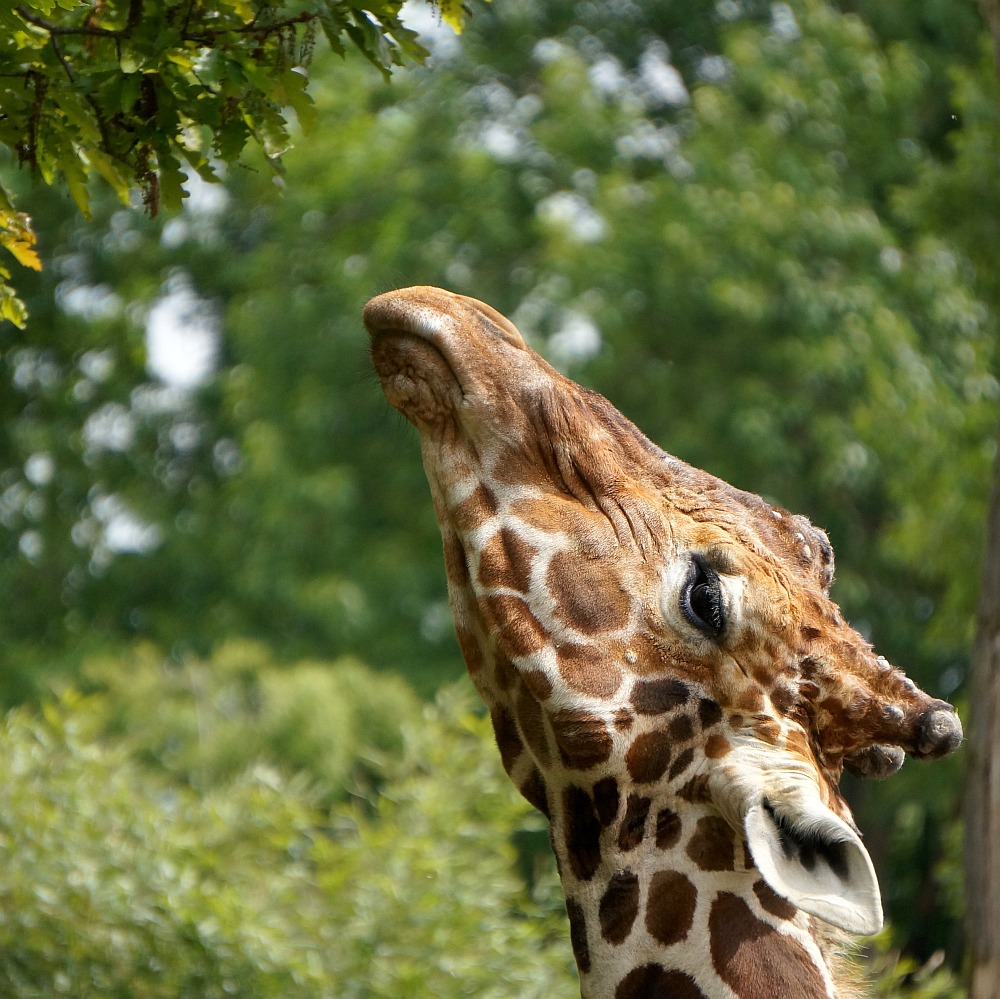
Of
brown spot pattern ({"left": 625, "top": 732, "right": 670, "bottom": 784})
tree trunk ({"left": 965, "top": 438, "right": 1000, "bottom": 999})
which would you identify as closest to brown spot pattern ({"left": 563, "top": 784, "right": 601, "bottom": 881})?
brown spot pattern ({"left": 625, "top": 732, "right": 670, "bottom": 784})

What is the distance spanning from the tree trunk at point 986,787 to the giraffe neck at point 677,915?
2.30 m

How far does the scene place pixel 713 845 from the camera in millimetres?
2695

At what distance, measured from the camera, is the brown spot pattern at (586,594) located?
2770 mm

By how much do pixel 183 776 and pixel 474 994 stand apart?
24.5 ft

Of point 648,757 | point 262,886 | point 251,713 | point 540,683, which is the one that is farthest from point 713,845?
point 251,713

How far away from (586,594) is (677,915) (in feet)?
1.94

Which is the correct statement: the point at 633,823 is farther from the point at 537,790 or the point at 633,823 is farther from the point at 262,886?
the point at 262,886

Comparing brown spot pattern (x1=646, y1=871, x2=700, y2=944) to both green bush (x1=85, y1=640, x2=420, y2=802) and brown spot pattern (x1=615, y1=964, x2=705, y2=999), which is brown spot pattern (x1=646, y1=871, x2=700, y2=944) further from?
green bush (x1=85, y1=640, x2=420, y2=802)

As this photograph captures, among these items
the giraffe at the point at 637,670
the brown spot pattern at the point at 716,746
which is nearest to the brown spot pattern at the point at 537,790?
the giraffe at the point at 637,670

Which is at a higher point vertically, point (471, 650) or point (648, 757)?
point (648, 757)

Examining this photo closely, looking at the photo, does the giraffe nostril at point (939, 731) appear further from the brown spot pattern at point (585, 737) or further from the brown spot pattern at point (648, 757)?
the brown spot pattern at point (585, 737)

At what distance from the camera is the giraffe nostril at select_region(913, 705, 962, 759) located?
8.82ft

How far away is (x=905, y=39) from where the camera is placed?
18969 mm

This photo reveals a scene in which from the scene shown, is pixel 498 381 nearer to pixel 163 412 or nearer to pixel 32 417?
pixel 32 417
